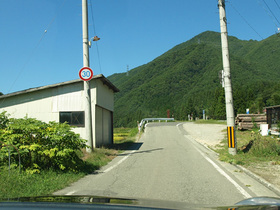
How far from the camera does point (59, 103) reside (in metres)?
16.2

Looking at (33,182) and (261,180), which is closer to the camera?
(33,182)

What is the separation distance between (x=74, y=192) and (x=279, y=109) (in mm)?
19756

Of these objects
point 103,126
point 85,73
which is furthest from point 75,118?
point 85,73

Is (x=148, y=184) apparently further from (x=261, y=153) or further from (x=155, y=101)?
(x=155, y=101)

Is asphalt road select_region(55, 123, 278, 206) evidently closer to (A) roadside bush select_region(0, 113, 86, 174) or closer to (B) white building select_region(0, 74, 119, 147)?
(A) roadside bush select_region(0, 113, 86, 174)

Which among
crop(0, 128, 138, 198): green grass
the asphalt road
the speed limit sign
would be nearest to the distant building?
the asphalt road

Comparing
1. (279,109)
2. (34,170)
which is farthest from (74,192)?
(279,109)

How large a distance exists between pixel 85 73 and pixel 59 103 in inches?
178

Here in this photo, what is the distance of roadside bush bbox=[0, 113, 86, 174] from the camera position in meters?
7.63

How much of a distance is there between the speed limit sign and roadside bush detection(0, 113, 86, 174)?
14.0 ft

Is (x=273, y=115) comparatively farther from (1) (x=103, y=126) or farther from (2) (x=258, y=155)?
(1) (x=103, y=126)

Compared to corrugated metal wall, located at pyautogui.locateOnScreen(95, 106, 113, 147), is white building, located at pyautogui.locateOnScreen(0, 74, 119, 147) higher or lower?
higher

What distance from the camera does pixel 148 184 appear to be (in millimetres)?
7059

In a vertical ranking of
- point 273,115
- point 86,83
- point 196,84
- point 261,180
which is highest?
point 196,84
